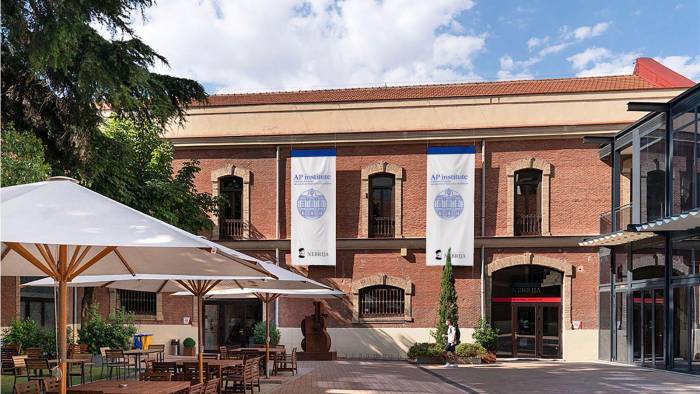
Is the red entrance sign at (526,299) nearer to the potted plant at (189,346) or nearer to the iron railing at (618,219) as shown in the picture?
the iron railing at (618,219)

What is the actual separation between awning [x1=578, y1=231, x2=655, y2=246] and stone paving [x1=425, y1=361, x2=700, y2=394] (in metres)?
3.85

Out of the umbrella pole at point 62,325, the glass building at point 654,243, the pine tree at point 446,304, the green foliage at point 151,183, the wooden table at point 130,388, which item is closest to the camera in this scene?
the umbrella pole at point 62,325

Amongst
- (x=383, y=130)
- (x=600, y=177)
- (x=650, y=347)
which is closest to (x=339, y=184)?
(x=383, y=130)

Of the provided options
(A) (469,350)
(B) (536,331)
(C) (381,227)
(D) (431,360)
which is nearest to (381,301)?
(C) (381,227)

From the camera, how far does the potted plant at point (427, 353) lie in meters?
25.2

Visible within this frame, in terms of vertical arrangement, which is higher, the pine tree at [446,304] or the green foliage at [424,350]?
the pine tree at [446,304]

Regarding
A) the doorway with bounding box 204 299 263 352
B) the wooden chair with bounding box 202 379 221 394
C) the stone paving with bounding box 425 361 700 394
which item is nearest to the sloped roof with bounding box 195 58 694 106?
the doorway with bounding box 204 299 263 352

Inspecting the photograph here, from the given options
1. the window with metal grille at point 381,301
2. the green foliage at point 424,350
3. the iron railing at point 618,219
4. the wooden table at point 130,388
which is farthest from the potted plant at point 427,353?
the wooden table at point 130,388

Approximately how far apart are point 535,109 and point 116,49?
1852 cm

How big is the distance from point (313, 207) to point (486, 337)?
25.1ft

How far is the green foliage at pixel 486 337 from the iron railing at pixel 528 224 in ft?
12.0

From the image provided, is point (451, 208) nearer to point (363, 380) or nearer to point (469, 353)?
point (469, 353)

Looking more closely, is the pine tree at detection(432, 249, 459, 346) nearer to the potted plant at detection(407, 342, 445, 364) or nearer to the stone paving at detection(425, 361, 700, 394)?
the potted plant at detection(407, 342, 445, 364)

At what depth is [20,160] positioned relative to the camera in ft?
39.7
